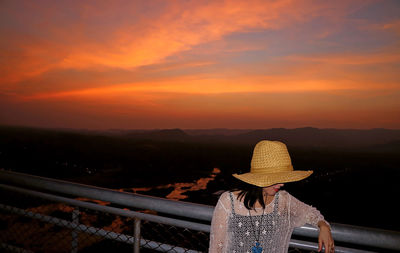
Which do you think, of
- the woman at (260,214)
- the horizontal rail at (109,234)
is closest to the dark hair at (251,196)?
the woman at (260,214)

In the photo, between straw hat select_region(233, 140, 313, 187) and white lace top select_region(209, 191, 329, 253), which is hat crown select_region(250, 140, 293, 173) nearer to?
straw hat select_region(233, 140, 313, 187)

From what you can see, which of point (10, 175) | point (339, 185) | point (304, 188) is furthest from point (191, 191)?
point (10, 175)

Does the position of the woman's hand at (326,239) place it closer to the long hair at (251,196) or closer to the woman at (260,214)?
the woman at (260,214)

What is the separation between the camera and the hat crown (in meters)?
1.62

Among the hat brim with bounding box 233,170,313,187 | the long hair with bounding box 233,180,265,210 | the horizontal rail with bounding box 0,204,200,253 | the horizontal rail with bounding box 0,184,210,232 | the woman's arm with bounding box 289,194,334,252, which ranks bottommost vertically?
the horizontal rail with bounding box 0,204,200,253

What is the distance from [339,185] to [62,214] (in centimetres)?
9775

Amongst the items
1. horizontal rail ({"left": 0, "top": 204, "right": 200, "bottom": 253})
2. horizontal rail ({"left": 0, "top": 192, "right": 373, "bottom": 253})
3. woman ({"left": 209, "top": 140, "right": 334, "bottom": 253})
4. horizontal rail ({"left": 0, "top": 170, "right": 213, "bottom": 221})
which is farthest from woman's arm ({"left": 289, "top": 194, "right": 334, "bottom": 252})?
horizontal rail ({"left": 0, "top": 204, "right": 200, "bottom": 253})

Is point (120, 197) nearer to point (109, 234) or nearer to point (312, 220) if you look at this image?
point (109, 234)

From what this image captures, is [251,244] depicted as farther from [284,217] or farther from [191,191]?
[191,191]

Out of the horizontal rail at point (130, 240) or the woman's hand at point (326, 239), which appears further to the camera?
the horizontal rail at point (130, 240)

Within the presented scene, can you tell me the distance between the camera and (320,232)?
1532mm

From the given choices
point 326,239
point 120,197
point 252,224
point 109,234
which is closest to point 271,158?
point 252,224

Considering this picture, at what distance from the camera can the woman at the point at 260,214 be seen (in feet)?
5.28

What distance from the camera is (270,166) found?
5.33 ft
